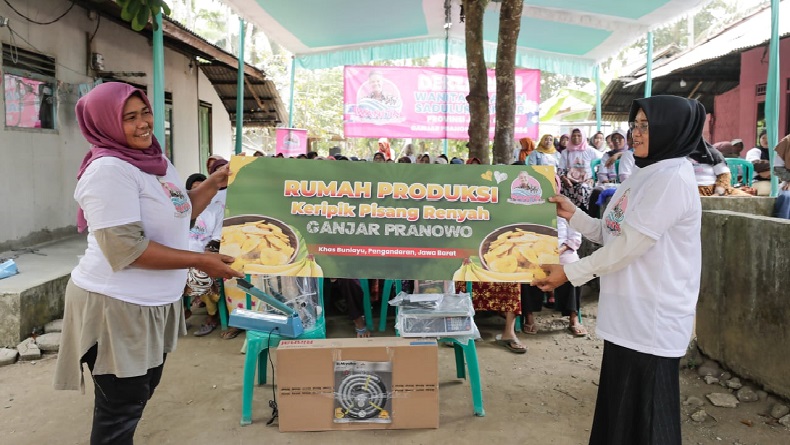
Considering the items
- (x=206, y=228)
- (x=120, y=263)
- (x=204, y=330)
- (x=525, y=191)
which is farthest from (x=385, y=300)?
(x=120, y=263)

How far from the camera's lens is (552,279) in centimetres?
249

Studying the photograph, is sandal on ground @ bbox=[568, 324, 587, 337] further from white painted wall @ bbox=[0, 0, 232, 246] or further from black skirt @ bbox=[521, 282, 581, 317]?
white painted wall @ bbox=[0, 0, 232, 246]

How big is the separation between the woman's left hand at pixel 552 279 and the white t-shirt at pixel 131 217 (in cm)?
152

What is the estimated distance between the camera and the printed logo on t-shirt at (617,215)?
90.1 inches

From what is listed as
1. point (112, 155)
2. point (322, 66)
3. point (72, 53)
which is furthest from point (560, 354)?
point (322, 66)

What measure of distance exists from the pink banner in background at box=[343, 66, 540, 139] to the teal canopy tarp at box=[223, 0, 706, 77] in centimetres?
84

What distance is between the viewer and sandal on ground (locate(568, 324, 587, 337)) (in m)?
5.06

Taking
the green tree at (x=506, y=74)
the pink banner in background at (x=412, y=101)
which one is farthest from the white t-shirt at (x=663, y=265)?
the pink banner in background at (x=412, y=101)

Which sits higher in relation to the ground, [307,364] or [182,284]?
[182,284]

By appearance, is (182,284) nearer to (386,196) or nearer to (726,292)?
(386,196)

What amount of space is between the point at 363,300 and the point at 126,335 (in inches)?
127

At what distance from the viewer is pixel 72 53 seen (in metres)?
7.10

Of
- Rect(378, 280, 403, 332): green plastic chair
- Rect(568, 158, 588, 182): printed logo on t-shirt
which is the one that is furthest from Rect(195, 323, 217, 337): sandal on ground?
Rect(568, 158, 588, 182): printed logo on t-shirt

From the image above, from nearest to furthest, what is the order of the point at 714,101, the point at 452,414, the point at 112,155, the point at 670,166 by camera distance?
the point at 112,155 < the point at 670,166 < the point at 452,414 < the point at 714,101
